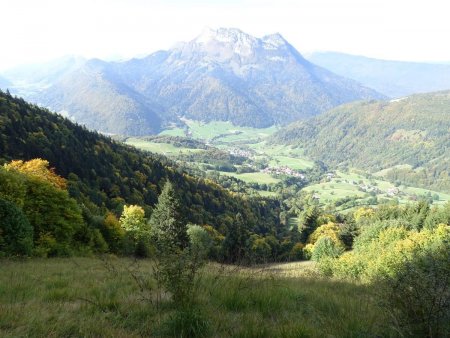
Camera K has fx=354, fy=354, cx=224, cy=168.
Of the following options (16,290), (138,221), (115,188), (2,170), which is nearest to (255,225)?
(115,188)

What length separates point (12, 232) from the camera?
21500 mm

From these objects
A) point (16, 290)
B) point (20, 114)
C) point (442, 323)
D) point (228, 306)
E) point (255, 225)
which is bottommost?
point (255, 225)

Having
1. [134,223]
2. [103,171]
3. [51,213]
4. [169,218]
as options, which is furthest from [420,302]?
[103,171]

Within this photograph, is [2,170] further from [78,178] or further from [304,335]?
[78,178]

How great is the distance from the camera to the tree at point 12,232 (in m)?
21.0

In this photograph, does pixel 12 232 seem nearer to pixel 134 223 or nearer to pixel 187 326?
pixel 187 326

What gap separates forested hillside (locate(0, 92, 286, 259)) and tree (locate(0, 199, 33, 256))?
42105 millimetres

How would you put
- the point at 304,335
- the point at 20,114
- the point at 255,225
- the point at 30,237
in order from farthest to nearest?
1. the point at 255,225
2. the point at 20,114
3. the point at 30,237
4. the point at 304,335

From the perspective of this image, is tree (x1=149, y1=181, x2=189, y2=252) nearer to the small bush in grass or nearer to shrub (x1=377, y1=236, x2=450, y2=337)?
the small bush in grass

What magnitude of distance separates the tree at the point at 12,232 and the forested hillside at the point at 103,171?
4210 centimetres

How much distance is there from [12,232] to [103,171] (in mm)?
91447

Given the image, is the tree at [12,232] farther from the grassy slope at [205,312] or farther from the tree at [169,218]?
the tree at [169,218]

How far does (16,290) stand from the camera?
7031mm

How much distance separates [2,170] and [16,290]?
2515 cm
